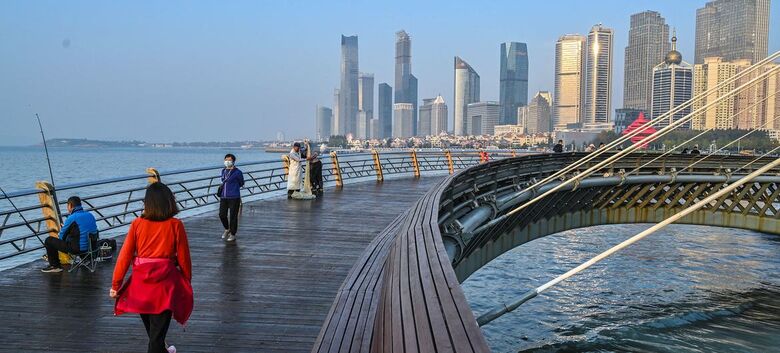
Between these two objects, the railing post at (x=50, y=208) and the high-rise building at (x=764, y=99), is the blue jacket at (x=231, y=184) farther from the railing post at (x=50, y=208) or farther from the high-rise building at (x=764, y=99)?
the high-rise building at (x=764, y=99)

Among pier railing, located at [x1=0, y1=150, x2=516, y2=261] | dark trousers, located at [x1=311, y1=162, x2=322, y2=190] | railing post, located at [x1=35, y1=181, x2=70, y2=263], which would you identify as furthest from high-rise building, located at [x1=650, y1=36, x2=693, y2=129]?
railing post, located at [x1=35, y1=181, x2=70, y2=263]

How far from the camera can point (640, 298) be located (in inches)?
837

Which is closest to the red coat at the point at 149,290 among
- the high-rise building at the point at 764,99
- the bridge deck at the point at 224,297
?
the bridge deck at the point at 224,297

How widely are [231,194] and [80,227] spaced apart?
309 centimetres

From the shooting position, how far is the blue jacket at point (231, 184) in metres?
11.8

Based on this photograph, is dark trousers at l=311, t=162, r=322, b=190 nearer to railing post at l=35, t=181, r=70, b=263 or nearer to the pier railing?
the pier railing

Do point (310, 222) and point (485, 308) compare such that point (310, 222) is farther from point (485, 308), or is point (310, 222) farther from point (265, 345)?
point (265, 345)

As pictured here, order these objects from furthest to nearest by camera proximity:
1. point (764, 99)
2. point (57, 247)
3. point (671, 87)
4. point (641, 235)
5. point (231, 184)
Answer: point (671, 87) < point (231, 184) < point (764, 99) < point (57, 247) < point (641, 235)

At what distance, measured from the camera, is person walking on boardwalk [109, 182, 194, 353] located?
4.84m

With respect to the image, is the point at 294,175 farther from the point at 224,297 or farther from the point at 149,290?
the point at 149,290

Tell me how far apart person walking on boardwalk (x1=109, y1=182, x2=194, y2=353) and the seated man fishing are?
183 inches

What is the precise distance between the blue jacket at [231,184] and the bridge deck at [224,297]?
0.86 m

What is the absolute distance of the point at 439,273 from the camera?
397 centimetres

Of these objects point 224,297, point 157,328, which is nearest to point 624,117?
point 224,297
